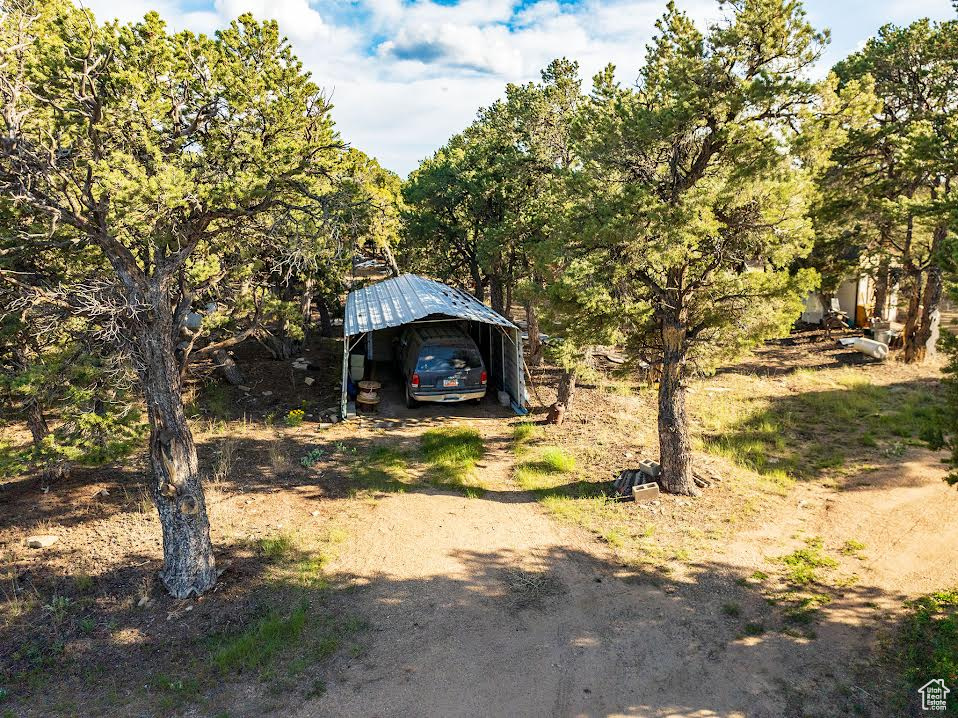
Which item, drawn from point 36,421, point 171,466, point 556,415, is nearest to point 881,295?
point 556,415

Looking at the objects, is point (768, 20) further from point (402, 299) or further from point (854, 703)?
point (402, 299)

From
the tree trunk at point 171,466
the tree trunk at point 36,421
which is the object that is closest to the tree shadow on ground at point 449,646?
the tree trunk at point 171,466

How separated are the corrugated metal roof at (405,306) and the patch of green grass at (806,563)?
28.2 feet

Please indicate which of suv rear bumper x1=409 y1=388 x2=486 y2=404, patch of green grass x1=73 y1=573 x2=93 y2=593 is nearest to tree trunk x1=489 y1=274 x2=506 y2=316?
suv rear bumper x1=409 y1=388 x2=486 y2=404

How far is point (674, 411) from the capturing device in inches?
409

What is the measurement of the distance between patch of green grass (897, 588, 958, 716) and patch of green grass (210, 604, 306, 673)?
6.95 meters

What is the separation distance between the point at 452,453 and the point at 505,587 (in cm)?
481

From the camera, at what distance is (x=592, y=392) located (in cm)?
1677

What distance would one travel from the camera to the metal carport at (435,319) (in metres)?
15.0

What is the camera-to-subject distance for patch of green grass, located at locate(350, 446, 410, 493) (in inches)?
440

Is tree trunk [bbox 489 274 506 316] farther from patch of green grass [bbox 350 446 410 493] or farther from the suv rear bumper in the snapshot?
patch of green grass [bbox 350 446 410 493]

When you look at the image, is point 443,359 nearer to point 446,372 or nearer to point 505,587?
point 446,372

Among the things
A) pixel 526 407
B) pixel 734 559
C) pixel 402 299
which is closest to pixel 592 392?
pixel 526 407

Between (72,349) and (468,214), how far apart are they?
49.0ft
